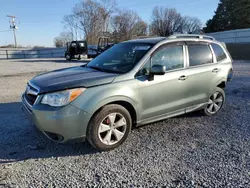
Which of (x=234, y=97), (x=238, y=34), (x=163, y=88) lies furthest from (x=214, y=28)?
(x=163, y=88)

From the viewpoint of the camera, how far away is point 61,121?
294cm

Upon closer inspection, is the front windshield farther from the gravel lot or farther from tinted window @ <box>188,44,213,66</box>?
the gravel lot

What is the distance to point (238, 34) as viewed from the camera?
33125 millimetres

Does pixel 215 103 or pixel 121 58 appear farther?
pixel 215 103

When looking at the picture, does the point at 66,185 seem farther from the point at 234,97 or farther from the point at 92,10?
the point at 92,10

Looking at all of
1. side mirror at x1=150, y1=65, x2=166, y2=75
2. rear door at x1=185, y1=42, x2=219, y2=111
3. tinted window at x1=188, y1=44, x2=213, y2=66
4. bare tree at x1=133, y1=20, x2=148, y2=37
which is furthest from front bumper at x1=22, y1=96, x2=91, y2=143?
bare tree at x1=133, y1=20, x2=148, y2=37

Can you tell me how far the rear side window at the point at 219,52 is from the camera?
482 centimetres

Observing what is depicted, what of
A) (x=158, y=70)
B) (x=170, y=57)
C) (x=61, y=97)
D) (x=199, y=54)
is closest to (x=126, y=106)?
(x=158, y=70)

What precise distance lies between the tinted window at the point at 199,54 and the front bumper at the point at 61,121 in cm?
243

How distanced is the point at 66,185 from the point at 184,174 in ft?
4.80

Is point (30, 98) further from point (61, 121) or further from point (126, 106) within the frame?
point (126, 106)

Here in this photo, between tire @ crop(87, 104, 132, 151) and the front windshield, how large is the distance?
0.72m

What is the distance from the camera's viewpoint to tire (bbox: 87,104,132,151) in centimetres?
316

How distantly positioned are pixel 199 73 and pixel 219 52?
3.56ft
